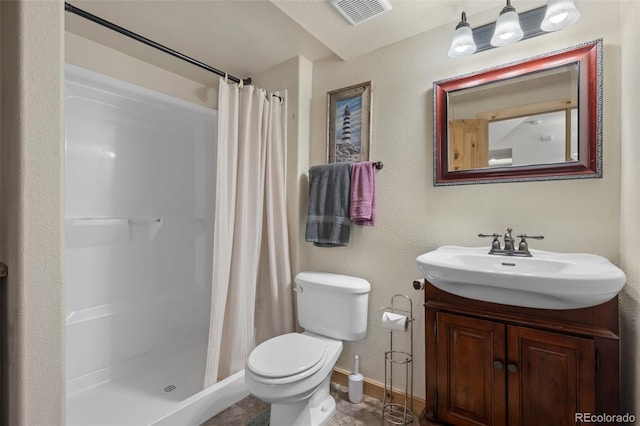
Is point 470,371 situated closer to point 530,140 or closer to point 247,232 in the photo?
point 530,140

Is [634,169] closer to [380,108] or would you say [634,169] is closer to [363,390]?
[380,108]

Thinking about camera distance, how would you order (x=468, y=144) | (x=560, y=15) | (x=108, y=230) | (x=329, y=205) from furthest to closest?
(x=108, y=230) < (x=329, y=205) < (x=468, y=144) < (x=560, y=15)

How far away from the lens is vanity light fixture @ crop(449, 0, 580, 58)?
4.04 feet

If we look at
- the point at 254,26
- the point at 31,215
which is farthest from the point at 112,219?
the point at 254,26

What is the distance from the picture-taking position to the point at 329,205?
6.48 feet

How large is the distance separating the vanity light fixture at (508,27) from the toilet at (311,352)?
1430mm

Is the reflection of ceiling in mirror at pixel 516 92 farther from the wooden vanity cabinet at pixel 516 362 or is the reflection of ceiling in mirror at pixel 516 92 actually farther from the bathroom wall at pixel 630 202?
the wooden vanity cabinet at pixel 516 362

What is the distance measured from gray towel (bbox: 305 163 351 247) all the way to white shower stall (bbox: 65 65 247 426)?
1038mm

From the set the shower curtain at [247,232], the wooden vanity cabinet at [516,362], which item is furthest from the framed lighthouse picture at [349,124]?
the wooden vanity cabinet at [516,362]

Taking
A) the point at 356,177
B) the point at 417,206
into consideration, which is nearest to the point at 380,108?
the point at 356,177

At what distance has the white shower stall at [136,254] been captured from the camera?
1.88 metres

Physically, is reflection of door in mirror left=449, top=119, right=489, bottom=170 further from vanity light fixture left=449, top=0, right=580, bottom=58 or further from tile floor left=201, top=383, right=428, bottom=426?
tile floor left=201, top=383, right=428, bottom=426

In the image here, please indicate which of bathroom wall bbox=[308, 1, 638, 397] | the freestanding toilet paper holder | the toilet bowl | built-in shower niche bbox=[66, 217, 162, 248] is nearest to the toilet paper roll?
the freestanding toilet paper holder

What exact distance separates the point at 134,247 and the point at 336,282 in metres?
1.69
